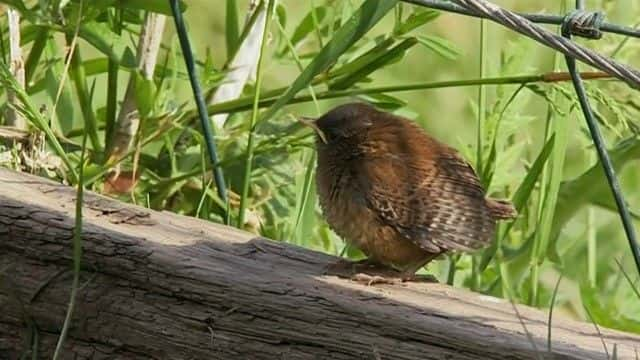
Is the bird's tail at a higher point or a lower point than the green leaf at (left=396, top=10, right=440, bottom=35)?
lower

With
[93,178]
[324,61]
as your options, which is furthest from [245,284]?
[93,178]

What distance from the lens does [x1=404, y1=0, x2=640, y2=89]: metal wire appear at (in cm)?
279

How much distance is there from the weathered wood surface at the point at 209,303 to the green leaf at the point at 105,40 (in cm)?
66

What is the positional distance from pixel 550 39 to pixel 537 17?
0.18 meters

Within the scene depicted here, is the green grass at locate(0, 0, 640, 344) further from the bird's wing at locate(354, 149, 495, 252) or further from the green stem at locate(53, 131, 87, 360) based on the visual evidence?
the green stem at locate(53, 131, 87, 360)

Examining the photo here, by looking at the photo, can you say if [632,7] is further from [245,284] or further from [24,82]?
[245,284]

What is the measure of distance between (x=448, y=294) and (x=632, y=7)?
6.55 feet

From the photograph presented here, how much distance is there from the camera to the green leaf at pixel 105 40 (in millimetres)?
3832

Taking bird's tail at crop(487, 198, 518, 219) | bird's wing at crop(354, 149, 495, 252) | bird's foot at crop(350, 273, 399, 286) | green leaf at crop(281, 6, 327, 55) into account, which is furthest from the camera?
green leaf at crop(281, 6, 327, 55)

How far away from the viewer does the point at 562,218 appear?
406cm

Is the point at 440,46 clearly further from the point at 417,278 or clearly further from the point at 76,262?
the point at 76,262

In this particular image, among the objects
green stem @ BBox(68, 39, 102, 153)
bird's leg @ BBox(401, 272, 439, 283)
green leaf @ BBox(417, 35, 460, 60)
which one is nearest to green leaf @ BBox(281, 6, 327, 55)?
green leaf @ BBox(417, 35, 460, 60)

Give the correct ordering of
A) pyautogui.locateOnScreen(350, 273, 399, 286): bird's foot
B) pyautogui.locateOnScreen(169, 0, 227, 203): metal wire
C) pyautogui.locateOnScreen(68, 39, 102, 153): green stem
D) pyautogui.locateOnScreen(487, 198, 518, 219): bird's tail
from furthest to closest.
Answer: pyautogui.locateOnScreen(68, 39, 102, 153): green stem, pyautogui.locateOnScreen(169, 0, 227, 203): metal wire, pyautogui.locateOnScreen(487, 198, 518, 219): bird's tail, pyautogui.locateOnScreen(350, 273, 399, 286): bird's foot

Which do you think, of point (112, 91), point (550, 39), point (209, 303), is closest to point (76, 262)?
point (209, 303)
